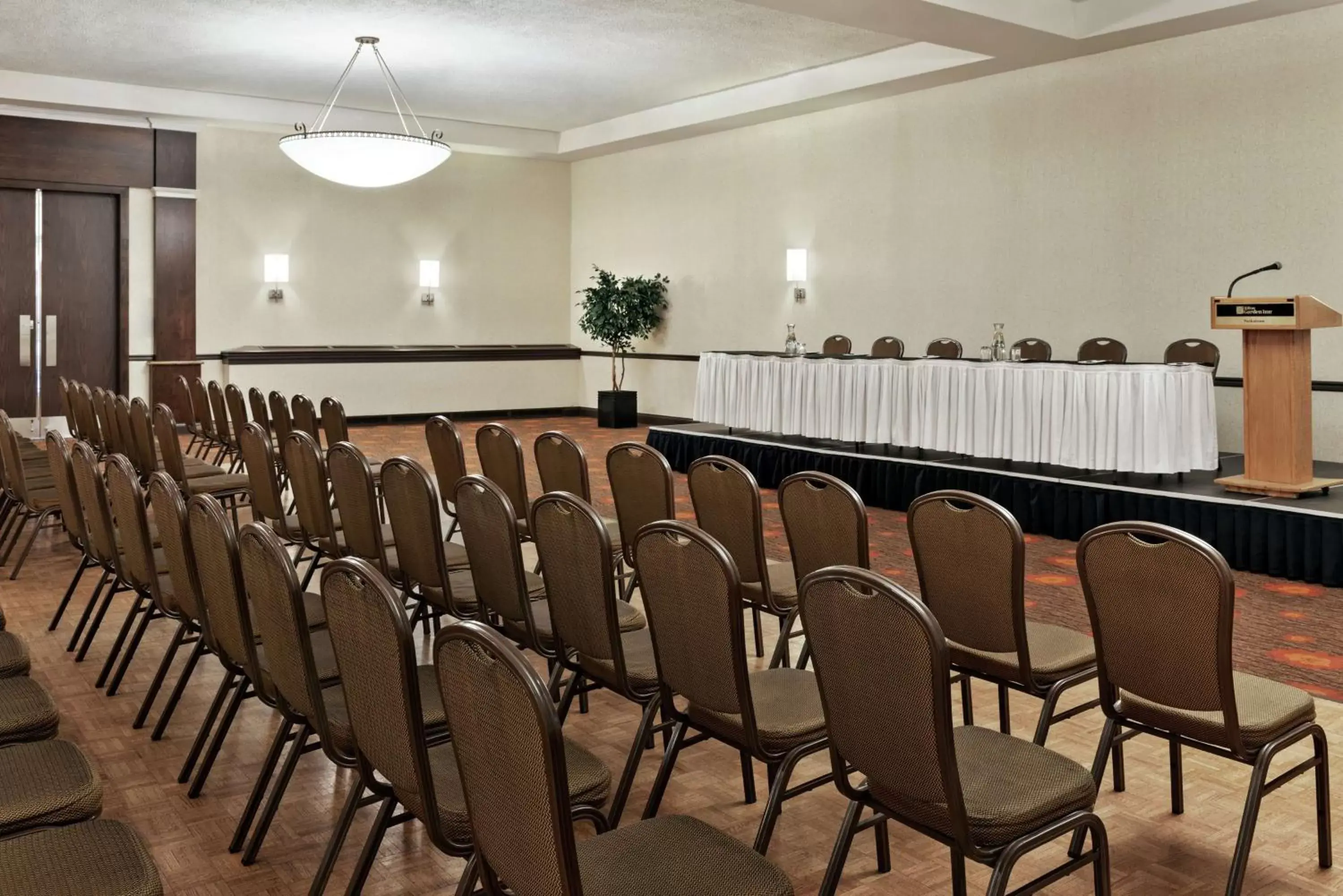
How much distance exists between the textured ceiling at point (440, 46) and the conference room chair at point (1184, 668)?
6876 mm

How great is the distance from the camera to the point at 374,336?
14.4m

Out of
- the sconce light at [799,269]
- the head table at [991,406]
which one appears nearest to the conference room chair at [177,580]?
the head table at [991,406]

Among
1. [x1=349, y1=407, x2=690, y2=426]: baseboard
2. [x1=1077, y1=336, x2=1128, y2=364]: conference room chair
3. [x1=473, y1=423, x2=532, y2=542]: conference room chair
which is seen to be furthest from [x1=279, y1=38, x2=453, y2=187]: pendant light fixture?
[x1=1077, y1=336, x2=1128, y2=364]: conference room chair

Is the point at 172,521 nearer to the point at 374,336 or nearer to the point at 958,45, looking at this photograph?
the point at 958,45

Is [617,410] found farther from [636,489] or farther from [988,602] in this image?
[988,602]

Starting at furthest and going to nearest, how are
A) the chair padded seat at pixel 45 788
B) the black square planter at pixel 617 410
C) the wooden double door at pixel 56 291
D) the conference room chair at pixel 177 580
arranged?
the black square planter at pixel 617 410, the wooden double door at pixel 56 291, the conference room chair at pixel 177 580, the chair padded seat at pixel 45 788

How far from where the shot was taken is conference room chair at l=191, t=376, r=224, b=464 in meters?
8.78

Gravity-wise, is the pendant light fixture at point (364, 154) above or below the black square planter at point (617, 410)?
above

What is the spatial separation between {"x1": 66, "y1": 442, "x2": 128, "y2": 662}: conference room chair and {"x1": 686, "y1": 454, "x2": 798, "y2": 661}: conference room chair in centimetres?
198

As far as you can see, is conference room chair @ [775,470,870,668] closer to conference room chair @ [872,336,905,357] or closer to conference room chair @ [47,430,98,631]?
conference room chair @ [47,430,98,631]

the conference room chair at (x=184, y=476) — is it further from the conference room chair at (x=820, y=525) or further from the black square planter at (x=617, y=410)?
the black square planter at (x=617, y=410)

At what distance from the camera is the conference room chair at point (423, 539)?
368 centimetres

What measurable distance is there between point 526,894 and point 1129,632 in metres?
1.60

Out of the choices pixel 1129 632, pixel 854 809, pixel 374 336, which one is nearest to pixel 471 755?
pixel 854 809
